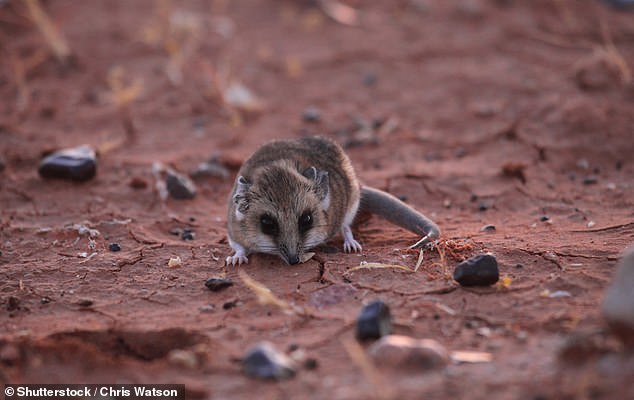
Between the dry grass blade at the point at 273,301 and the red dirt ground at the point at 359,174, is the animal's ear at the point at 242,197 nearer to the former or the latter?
the red dirt ground at the point at 359,174

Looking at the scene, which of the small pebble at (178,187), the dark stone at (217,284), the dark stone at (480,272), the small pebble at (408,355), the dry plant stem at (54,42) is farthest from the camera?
the dry plant stem at (54,42)

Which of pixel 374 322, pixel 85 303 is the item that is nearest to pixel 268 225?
pixel 85 303

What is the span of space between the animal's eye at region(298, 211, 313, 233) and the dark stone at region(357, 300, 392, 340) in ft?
4.14

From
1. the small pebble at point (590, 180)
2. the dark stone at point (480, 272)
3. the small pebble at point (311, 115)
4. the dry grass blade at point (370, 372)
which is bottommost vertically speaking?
the dry grass blade at point (370, 372)

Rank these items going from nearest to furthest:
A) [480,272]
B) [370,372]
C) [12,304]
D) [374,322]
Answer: [370,372] → [374,322] → [480,272] → [12,304]

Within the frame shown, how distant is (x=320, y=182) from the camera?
522 cm

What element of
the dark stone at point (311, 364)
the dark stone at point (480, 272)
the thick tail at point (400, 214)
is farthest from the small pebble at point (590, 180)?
the dark stone at point (311, 364)

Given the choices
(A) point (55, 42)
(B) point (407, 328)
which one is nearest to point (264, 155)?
(B) point (407, 328)

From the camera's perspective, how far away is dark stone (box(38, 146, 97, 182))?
6.54 metres

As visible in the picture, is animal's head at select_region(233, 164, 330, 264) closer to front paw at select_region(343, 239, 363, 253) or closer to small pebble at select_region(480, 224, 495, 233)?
front paw at select_region(343, 239, 363, 253)

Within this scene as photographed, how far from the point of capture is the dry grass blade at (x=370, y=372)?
126 inches

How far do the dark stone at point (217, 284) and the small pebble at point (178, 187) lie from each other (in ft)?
6.39

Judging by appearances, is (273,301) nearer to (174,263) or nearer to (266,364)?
(266,364)

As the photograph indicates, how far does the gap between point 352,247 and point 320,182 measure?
1.94 ft
